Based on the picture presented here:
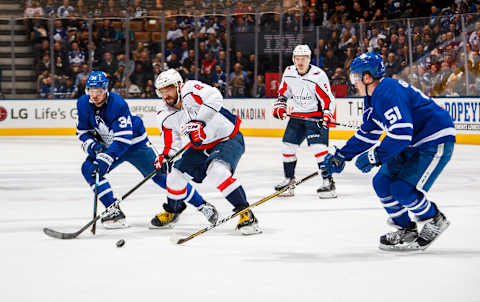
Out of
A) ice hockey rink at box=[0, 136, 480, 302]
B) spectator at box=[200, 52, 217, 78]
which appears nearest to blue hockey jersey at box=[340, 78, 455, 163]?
ice hockey rink at box=[0, 136, 480, 302]

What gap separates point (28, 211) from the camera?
5465 mm

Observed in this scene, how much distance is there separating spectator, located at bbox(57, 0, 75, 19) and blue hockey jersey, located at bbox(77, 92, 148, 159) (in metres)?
10.2

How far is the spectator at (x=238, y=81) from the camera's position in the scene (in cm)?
1338

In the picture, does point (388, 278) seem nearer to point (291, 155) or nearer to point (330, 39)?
point (291, 155)

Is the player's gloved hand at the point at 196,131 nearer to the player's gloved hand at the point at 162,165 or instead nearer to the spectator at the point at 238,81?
the player's gloved hand at the point at 162,165

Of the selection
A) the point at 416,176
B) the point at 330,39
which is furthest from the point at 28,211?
the point at 330,39

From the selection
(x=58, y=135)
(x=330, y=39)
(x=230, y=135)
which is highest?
(x=330, y=39)

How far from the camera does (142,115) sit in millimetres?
13914

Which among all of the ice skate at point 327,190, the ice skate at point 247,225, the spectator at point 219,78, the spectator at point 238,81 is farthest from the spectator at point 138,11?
the ice skate at point 247,225

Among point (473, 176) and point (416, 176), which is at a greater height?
point (416, 176)

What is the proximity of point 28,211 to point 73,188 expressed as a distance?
1.33 meters

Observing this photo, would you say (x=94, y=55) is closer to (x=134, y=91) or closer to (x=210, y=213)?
(x=134, y=91)

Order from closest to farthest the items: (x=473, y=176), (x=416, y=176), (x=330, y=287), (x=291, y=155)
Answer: (x=330, y=287), (x=416, y=176), (x=291, y=155), (x=473, y=176)

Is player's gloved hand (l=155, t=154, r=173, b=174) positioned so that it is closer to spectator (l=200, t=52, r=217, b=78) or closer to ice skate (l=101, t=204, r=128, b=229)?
ice skate (l=101, t=204, r=128, b=229)
